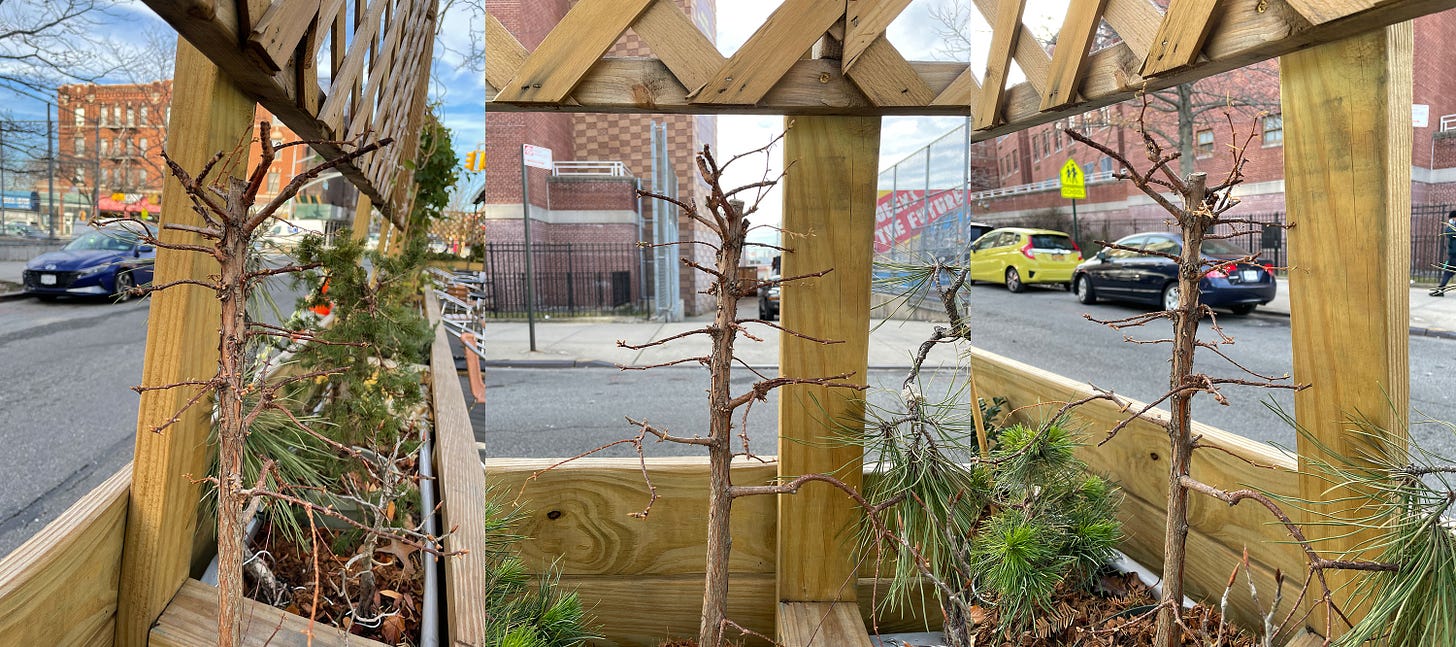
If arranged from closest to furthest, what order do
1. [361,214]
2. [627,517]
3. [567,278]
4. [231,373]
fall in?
1. [231,373]
2. [567,278]
3. [627,517]
4. [361,214]

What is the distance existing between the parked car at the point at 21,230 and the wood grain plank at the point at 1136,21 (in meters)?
1.36

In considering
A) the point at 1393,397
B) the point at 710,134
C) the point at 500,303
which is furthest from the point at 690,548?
the point at 1393,397

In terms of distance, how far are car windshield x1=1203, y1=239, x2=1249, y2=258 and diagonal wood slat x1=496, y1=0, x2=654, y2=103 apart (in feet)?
2.61

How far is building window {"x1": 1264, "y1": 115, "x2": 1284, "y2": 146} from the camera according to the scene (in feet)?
3.04

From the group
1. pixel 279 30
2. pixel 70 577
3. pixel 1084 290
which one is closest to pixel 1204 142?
pixel 1084 290

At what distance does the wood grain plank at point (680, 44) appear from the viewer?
101 cm

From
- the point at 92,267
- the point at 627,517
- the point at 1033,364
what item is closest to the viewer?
the point at 92,267

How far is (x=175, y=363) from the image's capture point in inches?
36.1

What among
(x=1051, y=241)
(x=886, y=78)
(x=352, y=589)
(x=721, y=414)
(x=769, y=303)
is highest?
(x=886, y=78)

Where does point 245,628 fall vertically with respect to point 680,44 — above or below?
below

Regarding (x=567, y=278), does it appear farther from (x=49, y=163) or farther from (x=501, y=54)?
(x=49, y=163)

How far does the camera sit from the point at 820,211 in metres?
1.12

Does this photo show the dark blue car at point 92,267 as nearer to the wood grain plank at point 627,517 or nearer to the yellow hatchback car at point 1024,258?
the wood grain plank at point 627,517

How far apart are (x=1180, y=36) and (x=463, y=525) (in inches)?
43.6
